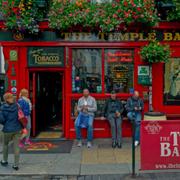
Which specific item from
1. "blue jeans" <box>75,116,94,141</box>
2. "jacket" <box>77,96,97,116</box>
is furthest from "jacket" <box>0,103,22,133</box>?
"jacket" <box>77,96,97,116</box>

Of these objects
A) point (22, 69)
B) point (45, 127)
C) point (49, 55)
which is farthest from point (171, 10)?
point (45, 127)

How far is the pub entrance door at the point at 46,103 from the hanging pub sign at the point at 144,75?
270cm

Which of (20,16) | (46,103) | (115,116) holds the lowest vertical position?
(115,116)

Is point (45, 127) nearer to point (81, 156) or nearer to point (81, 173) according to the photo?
point (81, 156)

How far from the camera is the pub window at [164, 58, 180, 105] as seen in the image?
42.0 feet

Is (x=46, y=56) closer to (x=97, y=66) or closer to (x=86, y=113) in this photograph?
(x=97, y=66)

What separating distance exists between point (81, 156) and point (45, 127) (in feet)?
13.4

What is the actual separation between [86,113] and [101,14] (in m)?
2.95

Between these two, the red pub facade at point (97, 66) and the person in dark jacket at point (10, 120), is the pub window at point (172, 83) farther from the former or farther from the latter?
the person in dark jacket at point (10, 120)

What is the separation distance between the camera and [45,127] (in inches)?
562

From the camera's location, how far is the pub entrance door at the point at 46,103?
13.1m

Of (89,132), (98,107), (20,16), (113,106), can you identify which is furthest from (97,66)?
(20,16)

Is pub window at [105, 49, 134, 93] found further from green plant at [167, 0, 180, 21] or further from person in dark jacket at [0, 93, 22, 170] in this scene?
person in dark jacket at [0, 93, 22, 170]

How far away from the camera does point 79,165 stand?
945 centimetres
